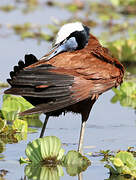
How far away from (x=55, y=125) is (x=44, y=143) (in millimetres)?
1572

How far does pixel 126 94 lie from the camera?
7.78 m

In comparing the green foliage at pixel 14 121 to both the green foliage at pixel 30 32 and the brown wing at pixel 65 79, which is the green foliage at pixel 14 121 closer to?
the brown wing at pixel 65 79

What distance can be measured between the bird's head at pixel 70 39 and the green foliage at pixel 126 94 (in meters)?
2.04

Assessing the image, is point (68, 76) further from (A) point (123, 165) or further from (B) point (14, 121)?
Answer: (B) point (14, 121)

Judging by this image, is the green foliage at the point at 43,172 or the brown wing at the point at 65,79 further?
the brown wing at the point at 65,79

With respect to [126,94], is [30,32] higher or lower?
higher

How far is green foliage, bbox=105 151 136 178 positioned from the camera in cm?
474

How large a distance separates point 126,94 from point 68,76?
8.97 feet

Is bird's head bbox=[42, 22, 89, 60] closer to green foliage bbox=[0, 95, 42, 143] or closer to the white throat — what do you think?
the white throat

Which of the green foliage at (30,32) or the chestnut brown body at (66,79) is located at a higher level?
the green foliage at (30,32)

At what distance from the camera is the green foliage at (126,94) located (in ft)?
25.2

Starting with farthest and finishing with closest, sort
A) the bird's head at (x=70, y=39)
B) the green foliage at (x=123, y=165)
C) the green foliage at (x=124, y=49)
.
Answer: the green foliage at (x=124, y=49)
the bird's head at (x=70, y=39)
the green foliage at (x=123, y=165)

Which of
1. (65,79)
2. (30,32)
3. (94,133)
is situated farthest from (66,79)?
(30,32)

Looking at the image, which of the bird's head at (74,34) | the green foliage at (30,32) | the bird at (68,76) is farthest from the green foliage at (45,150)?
the green foliage at (30,32)
